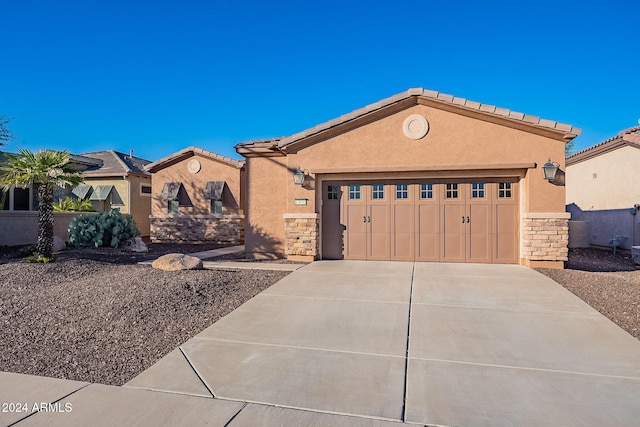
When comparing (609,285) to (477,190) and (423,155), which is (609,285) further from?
(423,155)

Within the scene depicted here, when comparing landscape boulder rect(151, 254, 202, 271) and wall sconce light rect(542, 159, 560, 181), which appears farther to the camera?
wall sconce light rect(542, 159, 560, 181)

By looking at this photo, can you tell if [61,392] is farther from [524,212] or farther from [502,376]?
[524,212]

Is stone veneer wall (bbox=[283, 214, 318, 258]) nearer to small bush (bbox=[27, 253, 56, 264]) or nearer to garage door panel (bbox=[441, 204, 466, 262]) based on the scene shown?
garage door panel (bbox=[441, 204, 466, 262])

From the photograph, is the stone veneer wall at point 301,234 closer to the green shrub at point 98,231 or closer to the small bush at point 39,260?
the small bush at point 39,260

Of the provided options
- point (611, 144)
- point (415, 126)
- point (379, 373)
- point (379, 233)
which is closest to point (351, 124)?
point (415, 126)

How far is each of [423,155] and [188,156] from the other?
39.1 feet

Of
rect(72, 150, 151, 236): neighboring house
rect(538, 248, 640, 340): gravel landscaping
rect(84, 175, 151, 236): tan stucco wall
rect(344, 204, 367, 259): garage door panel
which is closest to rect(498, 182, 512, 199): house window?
rect(538, 248, 640, 340): gravel landscaping

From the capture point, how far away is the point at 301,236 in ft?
33.4

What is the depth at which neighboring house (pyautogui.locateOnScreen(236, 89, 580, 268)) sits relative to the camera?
8.93 m

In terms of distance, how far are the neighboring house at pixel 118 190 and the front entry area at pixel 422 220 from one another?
12.8 metres

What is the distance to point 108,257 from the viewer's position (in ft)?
34.4

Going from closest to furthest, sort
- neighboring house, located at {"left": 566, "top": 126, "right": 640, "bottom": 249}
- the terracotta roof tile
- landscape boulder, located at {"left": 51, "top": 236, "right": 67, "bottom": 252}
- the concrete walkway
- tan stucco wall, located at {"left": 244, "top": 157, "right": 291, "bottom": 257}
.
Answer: the concrete walkway < tan stucco wall, located at {"left": 244, "top": 157, "right": 291, "bottom": 257} < landscape boulder, located at {"left": 51, "top": 236, "right": 67, "bottom": 252} < neighboring house, located at {"left": 566, "top": 126, "right": 640, "bottom": 249} < the terracotta roof tile

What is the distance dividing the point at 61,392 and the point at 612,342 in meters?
5.86

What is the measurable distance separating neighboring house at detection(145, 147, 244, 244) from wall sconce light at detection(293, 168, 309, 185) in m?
6.60
